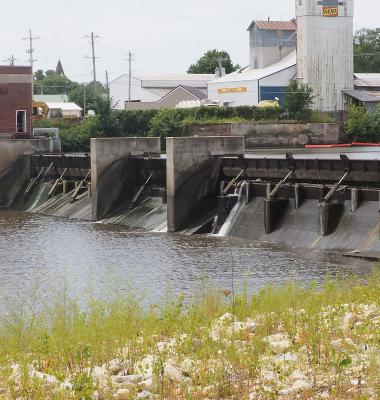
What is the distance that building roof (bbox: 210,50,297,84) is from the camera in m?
94.8

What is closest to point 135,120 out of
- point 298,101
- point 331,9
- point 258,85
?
point 258,85

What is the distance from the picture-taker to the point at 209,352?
12.4 meters

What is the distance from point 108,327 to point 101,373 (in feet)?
6.24

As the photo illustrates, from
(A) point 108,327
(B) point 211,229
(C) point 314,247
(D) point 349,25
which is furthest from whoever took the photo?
(D) point 349,25

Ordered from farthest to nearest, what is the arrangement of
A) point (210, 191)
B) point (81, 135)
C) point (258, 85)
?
point (258, 85) < point (81, 135) < point (210, 191)

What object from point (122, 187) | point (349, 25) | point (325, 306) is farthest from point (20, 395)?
point (349, 25)

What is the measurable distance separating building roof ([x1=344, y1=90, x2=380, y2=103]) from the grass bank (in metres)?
79.6

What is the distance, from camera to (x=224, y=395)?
36.0ft

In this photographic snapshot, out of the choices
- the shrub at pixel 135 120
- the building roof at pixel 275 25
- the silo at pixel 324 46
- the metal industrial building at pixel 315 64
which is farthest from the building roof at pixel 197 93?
the shrub at pixel 135 120

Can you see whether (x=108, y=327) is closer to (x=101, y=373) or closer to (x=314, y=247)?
(x=101, y=373)

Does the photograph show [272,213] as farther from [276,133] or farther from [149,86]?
[149,86]

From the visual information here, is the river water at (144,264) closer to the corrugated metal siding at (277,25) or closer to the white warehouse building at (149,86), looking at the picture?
the corrugated metal siding at (277,25)

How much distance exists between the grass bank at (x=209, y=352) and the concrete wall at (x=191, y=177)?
795 inches

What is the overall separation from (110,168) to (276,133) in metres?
47.9
